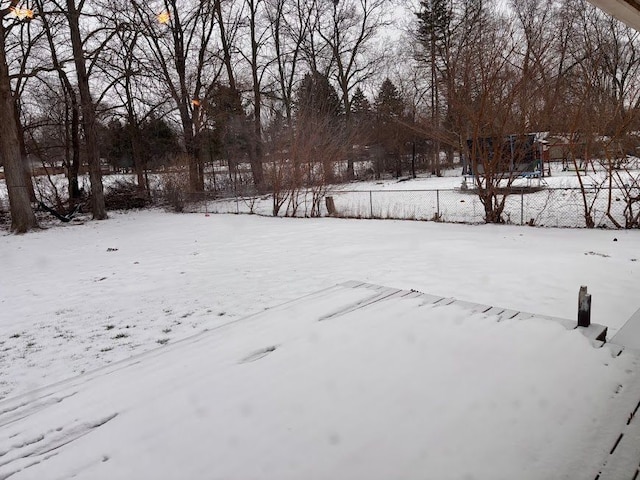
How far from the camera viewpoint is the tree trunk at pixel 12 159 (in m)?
→ 11.4

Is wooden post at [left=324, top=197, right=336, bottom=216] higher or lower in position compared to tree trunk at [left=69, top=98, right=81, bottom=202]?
lower

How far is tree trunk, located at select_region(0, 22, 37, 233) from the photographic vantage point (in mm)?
11414

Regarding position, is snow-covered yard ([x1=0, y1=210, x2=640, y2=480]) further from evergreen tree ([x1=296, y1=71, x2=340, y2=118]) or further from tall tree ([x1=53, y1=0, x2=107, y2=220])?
evergreen tree ([x1=296, y1=71, x2=340, y2=118])

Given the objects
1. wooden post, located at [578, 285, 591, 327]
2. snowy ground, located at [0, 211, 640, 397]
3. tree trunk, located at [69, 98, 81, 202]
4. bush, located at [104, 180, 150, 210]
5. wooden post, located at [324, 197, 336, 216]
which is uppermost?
tree trunk, located at [69, 98, 81, 202]

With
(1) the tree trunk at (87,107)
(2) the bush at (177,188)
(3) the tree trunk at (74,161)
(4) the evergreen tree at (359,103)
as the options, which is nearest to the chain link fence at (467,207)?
(2) the bush at (177,188)

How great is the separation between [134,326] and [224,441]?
2.74 metres

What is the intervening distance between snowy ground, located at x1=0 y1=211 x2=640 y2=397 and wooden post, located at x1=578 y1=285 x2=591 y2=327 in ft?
3.26

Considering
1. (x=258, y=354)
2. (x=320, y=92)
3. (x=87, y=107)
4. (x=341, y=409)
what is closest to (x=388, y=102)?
(x=320, y=92)

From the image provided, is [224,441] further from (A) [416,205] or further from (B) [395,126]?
(B) [395,126]

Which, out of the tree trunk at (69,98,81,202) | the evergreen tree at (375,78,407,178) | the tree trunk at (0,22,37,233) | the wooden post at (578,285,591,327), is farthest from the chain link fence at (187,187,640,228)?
the evergreen tree at (375,78,407,178)

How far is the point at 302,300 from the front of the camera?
165 inches

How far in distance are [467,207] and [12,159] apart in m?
13.2

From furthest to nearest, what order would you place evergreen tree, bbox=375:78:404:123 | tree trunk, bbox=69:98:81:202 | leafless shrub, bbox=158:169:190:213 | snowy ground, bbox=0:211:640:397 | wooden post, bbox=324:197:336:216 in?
evergreen tree, bbox=375:78:404:123, tree trunk, bbox=69:98:81:202, leafless shrub, bbox=158:169:190:213, wooden post, bbox=324:197:336:216, snowy ground, bbox=0:211:640:397

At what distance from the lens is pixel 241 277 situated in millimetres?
5996
